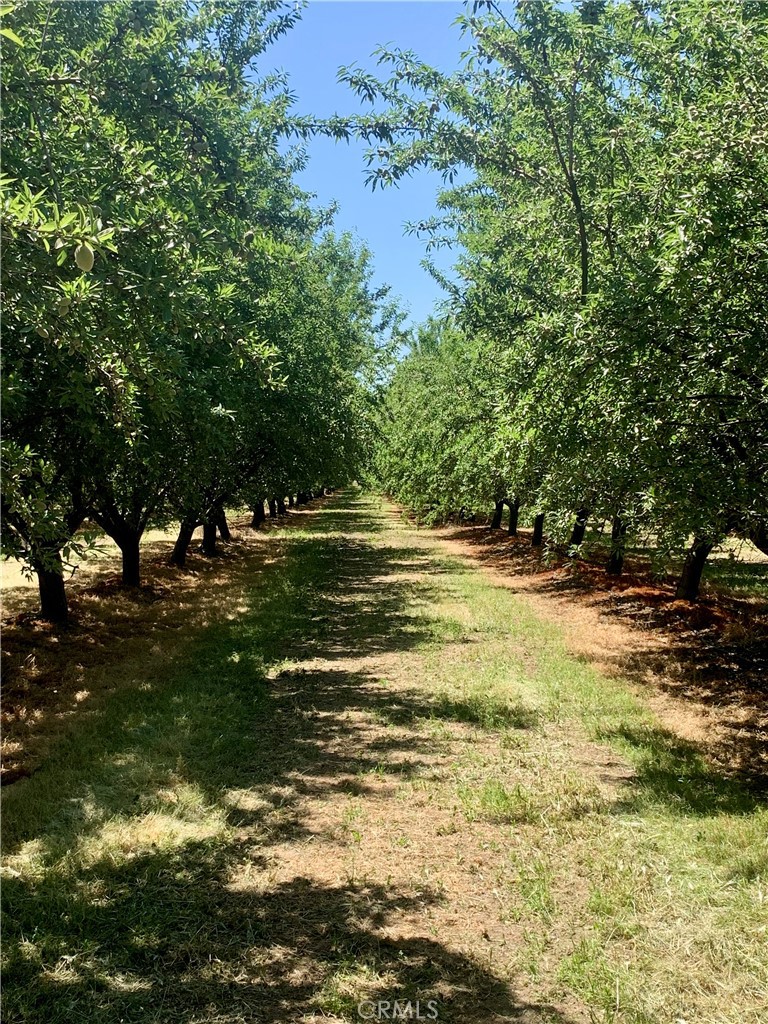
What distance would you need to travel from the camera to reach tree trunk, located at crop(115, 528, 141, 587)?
46.2 ft

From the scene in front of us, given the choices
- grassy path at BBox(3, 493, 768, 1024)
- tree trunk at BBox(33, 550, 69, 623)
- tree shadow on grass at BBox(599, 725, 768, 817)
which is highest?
tree trunk at BBox(33, 550, 69, 623)

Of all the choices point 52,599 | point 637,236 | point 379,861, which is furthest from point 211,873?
point 52,599

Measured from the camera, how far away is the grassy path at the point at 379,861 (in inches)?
140

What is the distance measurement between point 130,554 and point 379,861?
36.6ft

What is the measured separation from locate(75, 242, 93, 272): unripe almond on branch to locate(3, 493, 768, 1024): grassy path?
11.4ft

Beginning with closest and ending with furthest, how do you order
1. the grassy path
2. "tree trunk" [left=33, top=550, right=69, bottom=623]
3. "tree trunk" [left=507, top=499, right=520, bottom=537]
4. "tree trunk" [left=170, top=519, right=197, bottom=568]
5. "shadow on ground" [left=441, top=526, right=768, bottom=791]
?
1. the grassy path
2. "shadow on ground" [left=441, top=526, right=768, bottom=791]
3. "tree trunk" [left=33, top=550, right=69, bottom=623]
4. "tree trunk" [left=170, top=519, right=197, bottom=568]
5. "tree trunk" [left=507, top=499, right=520, bottom=537]

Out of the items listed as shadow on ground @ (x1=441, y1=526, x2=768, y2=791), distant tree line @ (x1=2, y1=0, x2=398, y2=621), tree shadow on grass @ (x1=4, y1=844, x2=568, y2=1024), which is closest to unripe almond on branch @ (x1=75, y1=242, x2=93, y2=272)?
distant tree line @ (x1=2, y1=0, x2=398, y2=621)

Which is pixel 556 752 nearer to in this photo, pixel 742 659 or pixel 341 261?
pixel 742 659

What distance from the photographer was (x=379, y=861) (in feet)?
15.9

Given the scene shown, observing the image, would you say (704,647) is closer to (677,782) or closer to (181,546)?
A: (677,782)

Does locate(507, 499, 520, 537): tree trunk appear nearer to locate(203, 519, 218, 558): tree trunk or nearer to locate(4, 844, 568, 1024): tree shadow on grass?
locate(203, 519, 218, 558): tree trunk

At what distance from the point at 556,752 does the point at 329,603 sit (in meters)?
8.85

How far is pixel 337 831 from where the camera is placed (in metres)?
5.24

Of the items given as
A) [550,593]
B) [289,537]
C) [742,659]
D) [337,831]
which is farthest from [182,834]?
[289,537]
